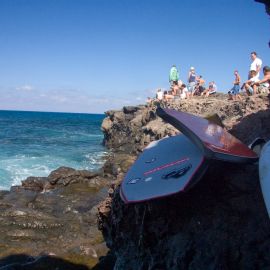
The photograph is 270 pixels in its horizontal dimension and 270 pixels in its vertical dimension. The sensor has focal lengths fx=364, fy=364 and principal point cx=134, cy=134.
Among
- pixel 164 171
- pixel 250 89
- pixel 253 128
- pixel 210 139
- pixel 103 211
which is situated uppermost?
pixel 250 89

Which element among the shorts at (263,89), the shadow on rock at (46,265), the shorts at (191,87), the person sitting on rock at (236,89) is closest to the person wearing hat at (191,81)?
the shorts at (191,87)

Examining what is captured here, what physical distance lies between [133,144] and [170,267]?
30.4m

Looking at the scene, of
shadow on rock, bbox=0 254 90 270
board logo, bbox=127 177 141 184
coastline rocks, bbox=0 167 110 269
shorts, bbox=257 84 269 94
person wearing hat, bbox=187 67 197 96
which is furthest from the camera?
person wearing hat, bbox=187 67 197 96

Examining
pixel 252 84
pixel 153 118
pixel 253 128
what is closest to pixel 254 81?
pixel 252 84

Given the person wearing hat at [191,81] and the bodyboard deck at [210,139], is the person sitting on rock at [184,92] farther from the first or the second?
the bodyboard deck at [210,139]

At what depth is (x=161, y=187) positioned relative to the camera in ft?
12.9

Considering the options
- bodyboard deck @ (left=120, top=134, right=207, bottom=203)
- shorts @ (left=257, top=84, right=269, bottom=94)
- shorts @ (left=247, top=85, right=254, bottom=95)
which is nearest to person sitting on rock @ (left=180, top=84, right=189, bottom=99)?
shorts @ (left=257, top=84, right=269, bottom=94)

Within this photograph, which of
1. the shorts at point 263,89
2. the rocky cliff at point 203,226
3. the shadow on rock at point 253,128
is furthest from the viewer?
the shorts at point 263,89

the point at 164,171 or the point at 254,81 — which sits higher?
the point at 254,81

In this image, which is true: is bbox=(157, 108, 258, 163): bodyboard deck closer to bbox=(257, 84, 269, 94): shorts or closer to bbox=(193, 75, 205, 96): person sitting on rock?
bbox=(257, 84, 269, 94): shorts

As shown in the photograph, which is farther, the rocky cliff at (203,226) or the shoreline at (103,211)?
the shoreline at (103,211)

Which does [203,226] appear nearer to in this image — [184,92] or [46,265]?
[46,265]

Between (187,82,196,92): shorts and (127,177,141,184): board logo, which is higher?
(187,82,196,92): shorts

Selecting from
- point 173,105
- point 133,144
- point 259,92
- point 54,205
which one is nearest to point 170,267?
point 54,205
